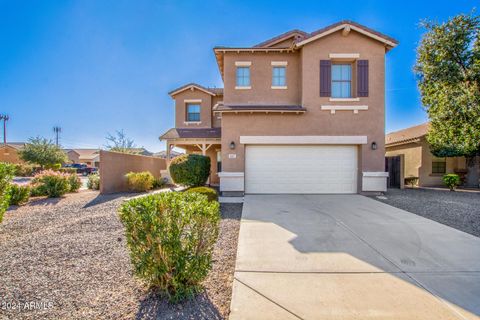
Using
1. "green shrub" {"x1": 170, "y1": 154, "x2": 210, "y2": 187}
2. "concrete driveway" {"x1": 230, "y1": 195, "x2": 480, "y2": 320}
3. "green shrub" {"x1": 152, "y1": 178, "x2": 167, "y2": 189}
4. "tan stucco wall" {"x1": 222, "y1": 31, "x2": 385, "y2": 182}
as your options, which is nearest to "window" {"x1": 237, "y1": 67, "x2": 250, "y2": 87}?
"tan stucco wall" {"x1": 222, "y1": 31, "x2": 385, "y2": 182}

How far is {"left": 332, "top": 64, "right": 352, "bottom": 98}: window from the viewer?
35.8 ft

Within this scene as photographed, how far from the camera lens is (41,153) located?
2686 centimetres

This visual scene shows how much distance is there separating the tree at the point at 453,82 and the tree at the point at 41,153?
36.3 m

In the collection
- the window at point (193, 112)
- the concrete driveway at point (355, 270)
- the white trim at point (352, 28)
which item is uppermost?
the white trim at point (352, 28)

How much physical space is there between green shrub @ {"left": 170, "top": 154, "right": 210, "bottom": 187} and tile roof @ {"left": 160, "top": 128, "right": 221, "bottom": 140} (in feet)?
12.8

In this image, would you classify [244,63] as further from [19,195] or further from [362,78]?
[19,195]

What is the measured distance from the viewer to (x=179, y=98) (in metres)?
16.8

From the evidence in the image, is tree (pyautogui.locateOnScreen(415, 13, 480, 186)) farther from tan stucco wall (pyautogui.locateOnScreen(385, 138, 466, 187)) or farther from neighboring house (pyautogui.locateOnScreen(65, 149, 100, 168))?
neighboring house (pyautogui.locateOnScreen(65, 149, 100, 168))

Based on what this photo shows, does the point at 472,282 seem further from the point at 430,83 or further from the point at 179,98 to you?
the point at 179,98

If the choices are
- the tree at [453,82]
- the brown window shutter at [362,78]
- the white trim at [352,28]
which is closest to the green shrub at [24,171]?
the white trim at [352,28]

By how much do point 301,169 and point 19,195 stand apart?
11.4 metres

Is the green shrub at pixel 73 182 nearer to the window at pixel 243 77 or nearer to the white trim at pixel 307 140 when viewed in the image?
the white trim at pixel 307 140

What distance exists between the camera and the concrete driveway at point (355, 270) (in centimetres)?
263

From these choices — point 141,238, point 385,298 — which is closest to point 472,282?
point 385,298
